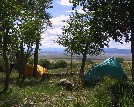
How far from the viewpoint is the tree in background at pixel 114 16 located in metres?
20.5

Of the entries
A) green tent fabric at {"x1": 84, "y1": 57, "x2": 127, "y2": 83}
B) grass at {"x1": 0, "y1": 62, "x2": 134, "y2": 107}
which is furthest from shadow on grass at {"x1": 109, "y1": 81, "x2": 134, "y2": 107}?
green tent fabric at {"x1": 84, "y1": 57, "x2": 127, "y2": 83}

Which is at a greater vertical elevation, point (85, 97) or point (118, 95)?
point (118, 95)

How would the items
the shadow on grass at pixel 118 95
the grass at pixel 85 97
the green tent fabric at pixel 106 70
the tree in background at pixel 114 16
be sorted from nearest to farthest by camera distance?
the shadow on grass at pixel 118 95, the grass at pixel 85 97, the tree in background at pixel 114 16, the green tent fabric at pixel 106 70

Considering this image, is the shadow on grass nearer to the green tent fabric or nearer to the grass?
the grass

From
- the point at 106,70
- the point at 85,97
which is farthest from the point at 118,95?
the point at 106,70

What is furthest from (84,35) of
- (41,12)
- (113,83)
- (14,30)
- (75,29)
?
(113,83)

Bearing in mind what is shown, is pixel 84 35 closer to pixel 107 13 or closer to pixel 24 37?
pixel 24 37

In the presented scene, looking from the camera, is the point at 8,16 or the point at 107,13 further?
the point at 8,16

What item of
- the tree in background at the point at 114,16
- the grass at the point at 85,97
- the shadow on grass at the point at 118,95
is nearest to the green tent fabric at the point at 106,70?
the grass at the point at 85,97

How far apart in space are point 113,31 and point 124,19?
4.15 feet

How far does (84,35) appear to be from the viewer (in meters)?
49.1

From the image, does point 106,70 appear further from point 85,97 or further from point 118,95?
point 118,95

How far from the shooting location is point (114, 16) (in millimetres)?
21016

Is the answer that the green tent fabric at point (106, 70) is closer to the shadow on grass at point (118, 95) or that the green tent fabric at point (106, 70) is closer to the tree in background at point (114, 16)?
the tree in background at point (114, 16)
